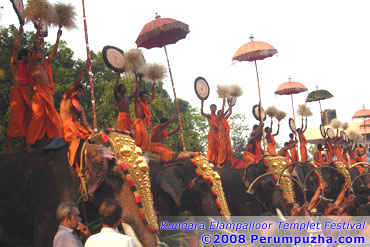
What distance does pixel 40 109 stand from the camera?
617 centimetres

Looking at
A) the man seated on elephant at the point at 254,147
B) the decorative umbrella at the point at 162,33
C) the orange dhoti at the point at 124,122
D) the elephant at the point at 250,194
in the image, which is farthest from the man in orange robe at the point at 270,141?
the orange dhoti at the point at 124,122

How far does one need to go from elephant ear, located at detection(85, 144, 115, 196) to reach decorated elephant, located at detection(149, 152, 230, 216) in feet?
8.83

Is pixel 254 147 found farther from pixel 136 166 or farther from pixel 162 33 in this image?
pixel 136 166

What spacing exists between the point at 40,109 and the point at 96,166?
5.64 feet

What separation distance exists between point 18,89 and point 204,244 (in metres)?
3.98

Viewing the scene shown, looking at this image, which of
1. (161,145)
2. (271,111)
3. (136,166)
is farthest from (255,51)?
(136,166)

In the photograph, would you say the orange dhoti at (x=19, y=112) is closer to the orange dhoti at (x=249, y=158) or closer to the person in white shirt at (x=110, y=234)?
the person in white shirt at (x=110, y=234)

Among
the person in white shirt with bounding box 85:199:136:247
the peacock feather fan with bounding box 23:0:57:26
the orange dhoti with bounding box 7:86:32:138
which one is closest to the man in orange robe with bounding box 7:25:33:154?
the orange dhoti with bounding box 7:86:32:138

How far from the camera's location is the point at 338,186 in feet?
43.1

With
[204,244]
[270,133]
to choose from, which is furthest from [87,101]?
[204,244]

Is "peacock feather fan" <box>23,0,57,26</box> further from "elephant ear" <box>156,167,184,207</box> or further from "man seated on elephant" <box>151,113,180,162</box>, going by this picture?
"man seated on elephant" <box>151,113,180,162</box>

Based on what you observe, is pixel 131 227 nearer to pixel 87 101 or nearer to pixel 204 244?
pixel 204 244

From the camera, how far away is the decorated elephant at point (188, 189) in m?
7.68

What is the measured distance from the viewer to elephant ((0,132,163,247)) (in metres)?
4.80
